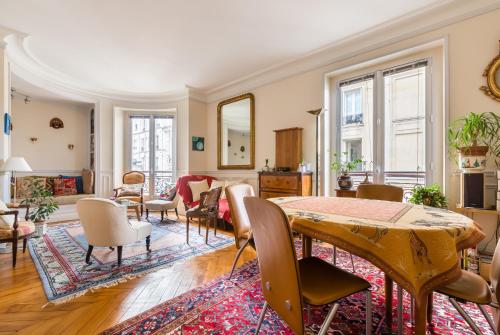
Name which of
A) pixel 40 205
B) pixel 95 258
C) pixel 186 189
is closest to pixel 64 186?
pixel 40 205

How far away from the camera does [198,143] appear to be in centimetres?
614

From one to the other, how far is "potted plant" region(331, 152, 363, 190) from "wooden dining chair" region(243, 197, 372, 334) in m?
2.21

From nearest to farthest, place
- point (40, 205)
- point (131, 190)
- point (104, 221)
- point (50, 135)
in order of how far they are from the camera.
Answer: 1. point (104, 221)
2. point (40, 205)
3. point (131, 190)
4. point (50, 135)

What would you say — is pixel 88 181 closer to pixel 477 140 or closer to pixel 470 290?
pixel 470 290

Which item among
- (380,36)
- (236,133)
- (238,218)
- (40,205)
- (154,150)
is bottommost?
(40,205)

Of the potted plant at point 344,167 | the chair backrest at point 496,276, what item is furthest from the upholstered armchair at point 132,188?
the chair backrest at point 496,276

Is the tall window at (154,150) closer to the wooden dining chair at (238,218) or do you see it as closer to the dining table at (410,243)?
the wooden dining chair at (238,218)

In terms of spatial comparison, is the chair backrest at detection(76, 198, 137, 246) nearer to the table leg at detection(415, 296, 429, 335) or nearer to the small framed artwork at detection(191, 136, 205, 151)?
the table leg at detection(415, 296, 429, 335)

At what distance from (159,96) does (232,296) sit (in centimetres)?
572

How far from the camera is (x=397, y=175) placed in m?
3.46

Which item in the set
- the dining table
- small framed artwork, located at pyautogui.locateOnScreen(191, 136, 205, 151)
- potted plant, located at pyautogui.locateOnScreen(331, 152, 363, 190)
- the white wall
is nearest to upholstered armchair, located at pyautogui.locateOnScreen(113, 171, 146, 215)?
small framed artwork, located at pyautogui.locateOnScreen(191, 136, 205, 151)

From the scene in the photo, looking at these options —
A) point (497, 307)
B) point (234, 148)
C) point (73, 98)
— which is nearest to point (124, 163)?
point (73, 98)

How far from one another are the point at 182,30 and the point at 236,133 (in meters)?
2.58

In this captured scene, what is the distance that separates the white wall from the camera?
588 centimetres
